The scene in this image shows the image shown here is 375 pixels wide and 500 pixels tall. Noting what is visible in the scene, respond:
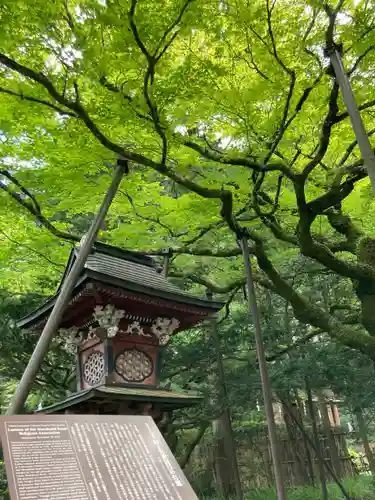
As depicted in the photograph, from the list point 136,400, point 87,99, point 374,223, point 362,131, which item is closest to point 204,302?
point 136,400

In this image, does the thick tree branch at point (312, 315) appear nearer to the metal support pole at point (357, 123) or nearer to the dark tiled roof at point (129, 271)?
the dark tiled roof at point (129, 271)

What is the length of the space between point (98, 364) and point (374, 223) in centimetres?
652

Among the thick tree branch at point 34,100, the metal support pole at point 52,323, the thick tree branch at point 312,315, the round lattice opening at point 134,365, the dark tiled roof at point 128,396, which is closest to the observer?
the metal support pole at point 52,323

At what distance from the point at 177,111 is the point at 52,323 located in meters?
2.75

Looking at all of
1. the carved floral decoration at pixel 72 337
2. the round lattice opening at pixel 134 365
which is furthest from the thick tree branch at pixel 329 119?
the carved floral decoration at pixel 72 337

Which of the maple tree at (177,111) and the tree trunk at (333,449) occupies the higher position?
the maple tree at (177,111)

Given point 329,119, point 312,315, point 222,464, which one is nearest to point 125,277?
point 329,119

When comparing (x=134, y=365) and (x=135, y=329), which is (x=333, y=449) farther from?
(x=135, y=329)

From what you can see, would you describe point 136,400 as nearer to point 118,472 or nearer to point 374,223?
point 118,472

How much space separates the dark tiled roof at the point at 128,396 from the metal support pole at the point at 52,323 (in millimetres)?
1055

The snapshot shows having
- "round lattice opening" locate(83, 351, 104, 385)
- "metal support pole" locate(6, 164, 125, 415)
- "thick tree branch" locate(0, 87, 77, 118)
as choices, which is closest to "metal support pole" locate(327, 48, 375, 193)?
"metal support pole" locate(6, 164, 125, 415)

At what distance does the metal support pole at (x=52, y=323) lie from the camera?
438 centimetres

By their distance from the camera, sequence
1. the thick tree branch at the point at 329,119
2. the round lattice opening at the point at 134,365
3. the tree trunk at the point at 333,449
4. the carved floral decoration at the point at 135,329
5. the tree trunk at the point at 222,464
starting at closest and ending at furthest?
the thick tree branch at the point at 329,119, the round lattice opening at the point at 134,365, the carved floral decoration at the point at 135,329, the tree trunk at the point at 222,464, the tree trunk at the point at 333,449

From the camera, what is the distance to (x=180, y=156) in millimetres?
6305
